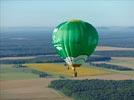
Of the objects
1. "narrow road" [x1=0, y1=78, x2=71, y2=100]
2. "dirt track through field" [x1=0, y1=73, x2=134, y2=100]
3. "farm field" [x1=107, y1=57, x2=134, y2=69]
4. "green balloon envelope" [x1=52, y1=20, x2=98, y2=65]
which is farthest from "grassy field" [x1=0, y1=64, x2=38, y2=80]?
"green balloon envelope" [x1=52, y1=20, x2=98, y2=65]

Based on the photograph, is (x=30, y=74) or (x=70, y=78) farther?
(x=30, y=74)

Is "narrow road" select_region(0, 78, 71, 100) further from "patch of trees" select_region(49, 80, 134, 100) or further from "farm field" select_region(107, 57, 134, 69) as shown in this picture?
"farm field" select_region(107, 57, 134, 69)

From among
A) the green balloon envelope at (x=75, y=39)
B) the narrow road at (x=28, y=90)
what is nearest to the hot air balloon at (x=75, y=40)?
the green balloon envelope at (x=75, y=39)

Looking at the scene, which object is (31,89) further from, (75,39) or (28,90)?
(75,39)

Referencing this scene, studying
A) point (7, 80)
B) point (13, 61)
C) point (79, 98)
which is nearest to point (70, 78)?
point (7, 80)

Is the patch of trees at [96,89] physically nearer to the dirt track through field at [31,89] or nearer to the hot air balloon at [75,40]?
the dirt track through field at [31,89]

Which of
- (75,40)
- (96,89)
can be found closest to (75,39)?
(75,40)

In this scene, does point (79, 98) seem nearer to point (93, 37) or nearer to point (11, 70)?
point (93, 37)
